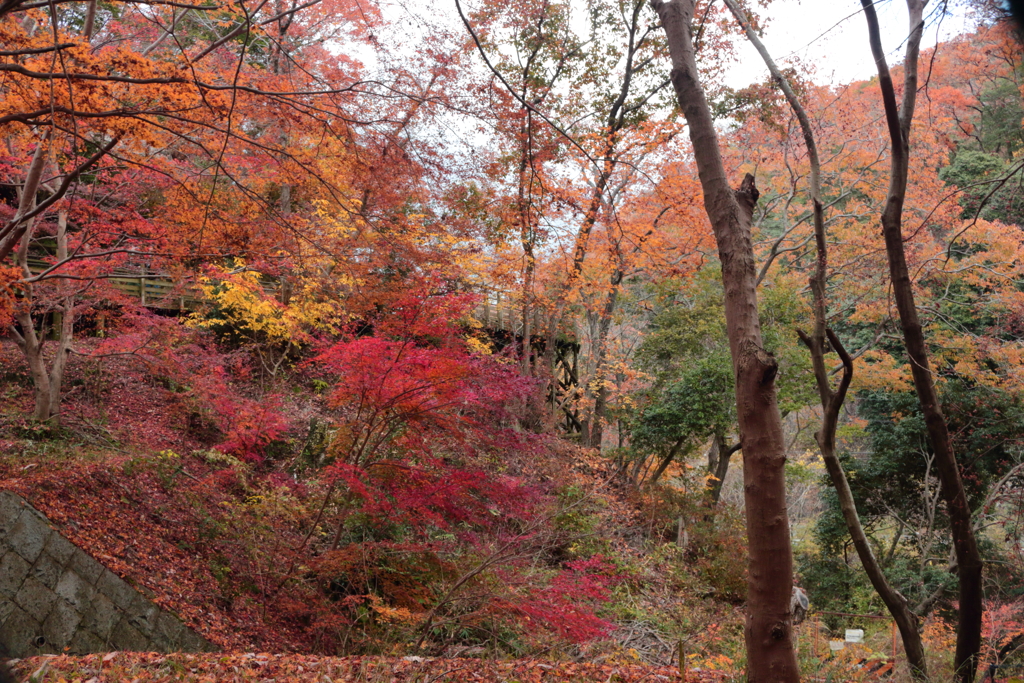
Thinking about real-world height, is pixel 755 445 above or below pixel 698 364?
below

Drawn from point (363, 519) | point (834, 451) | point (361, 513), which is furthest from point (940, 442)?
point (363, 519)

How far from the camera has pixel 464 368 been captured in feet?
21.5

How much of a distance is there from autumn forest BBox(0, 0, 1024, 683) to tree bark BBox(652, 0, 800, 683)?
2 cm

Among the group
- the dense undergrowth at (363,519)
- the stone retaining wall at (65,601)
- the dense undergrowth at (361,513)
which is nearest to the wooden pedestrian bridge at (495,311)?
the dense undergrowth at (363,519)

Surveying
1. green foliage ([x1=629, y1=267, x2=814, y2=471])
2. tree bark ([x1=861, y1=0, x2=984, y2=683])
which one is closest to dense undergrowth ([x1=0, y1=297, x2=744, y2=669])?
tree bark ([x1=861, y1=0, x2=984, y2=683])

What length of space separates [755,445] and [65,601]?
610 cm

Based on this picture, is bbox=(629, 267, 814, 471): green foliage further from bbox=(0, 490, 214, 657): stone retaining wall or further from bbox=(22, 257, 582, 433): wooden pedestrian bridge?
bbox=(0, 490, 214, 657): stone retaining wall

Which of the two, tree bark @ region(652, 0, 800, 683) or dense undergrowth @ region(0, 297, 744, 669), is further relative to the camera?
dense undergrowth @ region(0, 297, 744, 669)

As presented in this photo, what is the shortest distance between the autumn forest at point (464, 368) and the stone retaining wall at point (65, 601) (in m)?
0.03

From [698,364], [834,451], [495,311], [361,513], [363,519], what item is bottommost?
[363,519]

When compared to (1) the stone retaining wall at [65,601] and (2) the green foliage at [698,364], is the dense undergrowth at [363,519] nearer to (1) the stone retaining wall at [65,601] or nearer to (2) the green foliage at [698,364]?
(1) the stone retaining wall at [65,601]

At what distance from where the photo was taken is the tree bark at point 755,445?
327 centimetres

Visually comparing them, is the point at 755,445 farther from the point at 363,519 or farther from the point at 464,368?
the point at 363,519

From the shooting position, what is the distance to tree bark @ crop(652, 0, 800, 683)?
3.27 m
